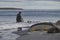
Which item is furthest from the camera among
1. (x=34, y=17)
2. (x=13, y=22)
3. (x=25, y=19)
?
(x=34, y=17)

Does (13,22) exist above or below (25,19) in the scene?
above

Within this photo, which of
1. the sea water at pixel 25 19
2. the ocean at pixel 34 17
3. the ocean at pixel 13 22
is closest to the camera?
the ocean at pixel 13 22

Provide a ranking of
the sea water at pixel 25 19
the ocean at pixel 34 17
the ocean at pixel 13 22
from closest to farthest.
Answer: the ocean at pixel 13 22 < the sea water at pixel 25 19 < the ocean at pixel 34 17

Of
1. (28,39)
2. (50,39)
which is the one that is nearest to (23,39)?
(28,39)

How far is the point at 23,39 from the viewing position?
8.55 metres

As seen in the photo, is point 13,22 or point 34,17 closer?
point 13,22

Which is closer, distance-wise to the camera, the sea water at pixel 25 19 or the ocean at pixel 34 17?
the sea water at pixel 25 19

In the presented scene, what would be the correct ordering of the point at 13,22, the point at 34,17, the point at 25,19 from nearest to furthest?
the point at 13,22
the point at 25,19
the point at 34,17

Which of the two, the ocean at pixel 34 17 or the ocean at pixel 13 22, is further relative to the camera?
the ocean at pixel 34 17

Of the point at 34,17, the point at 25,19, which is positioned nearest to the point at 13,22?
the point at 25,19

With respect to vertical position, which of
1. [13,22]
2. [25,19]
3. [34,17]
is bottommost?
[34,17]

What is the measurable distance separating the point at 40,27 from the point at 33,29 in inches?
17.4

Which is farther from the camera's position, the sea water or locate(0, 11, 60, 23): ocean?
locate(0, 11, 60, 23): ocean

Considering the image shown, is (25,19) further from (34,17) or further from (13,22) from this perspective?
(34,17)
